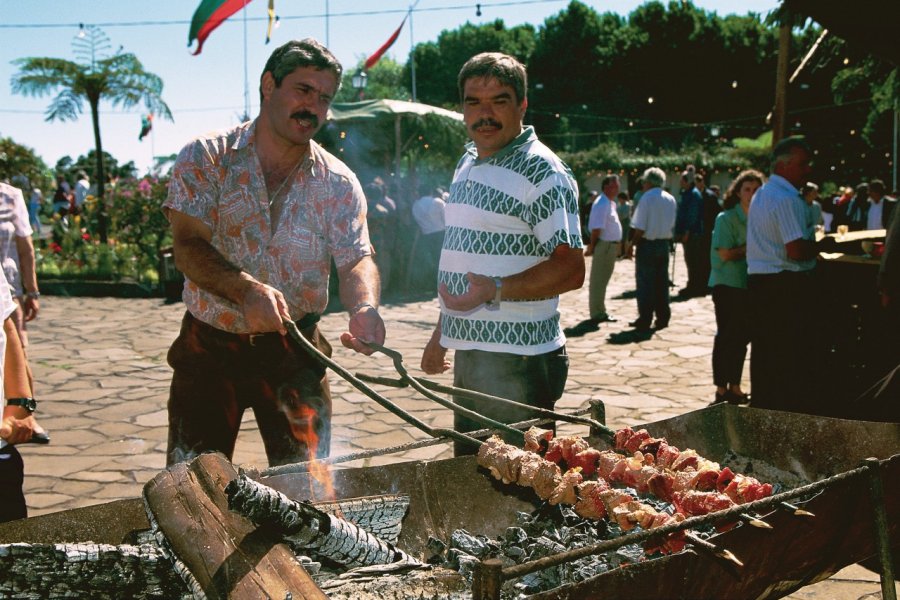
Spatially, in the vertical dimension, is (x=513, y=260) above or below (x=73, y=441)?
above

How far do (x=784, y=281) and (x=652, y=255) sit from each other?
4375mm

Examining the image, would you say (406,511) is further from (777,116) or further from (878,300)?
(777,116)

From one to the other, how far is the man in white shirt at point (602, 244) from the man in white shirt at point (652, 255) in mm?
486

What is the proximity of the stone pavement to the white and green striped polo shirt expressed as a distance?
127 centimetres

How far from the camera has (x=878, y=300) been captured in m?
6.46

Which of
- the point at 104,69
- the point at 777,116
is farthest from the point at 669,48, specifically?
the point at 777,116

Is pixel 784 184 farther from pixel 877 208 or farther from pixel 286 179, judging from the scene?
pixel 877 208

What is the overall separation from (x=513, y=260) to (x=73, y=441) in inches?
171

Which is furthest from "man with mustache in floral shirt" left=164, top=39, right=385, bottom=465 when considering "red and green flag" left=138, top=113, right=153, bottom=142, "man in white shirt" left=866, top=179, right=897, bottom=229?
"red and green flag" left=138, top=113, right=153, bottom=142

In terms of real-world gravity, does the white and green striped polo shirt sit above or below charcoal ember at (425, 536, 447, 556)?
above

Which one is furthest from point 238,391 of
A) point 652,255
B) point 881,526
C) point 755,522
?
point 652,255

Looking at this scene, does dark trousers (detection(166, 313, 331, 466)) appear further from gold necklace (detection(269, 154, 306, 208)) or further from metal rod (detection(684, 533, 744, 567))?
metal rod (detection(684, 533, 744, 567))

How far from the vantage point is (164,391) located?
7184 mm

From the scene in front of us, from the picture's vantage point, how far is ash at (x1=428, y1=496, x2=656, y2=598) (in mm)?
2328
